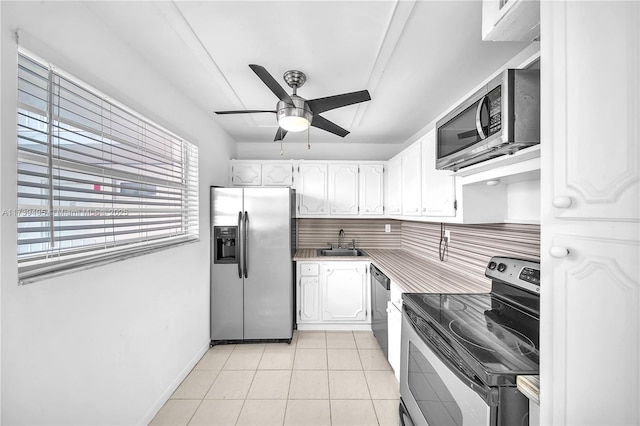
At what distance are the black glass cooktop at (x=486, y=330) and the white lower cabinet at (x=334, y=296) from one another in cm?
143

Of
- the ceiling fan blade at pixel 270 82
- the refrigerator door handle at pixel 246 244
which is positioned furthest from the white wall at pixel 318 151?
the ceiling fan blade at pixel 270 82

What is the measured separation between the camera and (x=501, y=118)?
44.1 inches

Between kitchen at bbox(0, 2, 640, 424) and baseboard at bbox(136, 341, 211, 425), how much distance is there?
16 mm

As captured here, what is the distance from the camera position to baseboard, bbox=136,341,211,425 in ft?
5.85

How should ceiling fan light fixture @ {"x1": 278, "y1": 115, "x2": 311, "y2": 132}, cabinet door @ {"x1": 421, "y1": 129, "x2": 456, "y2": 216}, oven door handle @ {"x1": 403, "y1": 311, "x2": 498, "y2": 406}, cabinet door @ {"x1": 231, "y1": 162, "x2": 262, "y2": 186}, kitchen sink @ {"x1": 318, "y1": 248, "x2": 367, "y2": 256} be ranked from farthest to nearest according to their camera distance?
kitchen sink @ {"x1": 318, "y1": 248, "x2": 367, "y2": 256}
cabinet door @ {"x1": 231, "y1": 162, "x2": 262, "y2": 186}
cabinet door @ {"x1": 421, "y1": 129, "x2": 456, "y2": 216}
ceiling fan light fixture @ {"x1": 278, "y1": 115, "x2": 311, "y2": 132}
oven door handle @ {"x1": 403, "y1": 311, "x2": 498, "y2": 406}

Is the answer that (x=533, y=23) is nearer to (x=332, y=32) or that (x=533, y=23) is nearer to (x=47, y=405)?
(x=332, y=32)

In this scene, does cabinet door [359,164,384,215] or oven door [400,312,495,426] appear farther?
cabinet door [359,164,384,215]

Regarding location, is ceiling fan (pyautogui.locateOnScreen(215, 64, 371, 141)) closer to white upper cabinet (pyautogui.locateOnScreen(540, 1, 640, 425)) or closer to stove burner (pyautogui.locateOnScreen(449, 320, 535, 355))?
white upper cabinet (pyautogui.locateOnScreen(540, 1, 640, 425))

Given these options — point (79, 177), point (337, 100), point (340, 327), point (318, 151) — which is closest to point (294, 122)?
point (337, 100)

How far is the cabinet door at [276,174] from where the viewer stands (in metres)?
3.47

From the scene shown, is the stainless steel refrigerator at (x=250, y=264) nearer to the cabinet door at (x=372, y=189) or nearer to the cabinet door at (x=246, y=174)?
the cabinet door at (x=246, y=174)

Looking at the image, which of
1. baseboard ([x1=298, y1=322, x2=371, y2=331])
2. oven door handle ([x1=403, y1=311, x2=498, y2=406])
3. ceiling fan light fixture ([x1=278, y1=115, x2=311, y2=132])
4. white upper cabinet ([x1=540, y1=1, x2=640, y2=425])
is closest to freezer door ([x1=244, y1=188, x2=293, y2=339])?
baseboard ([x1=298, y1=322, x2=371, y2=331])

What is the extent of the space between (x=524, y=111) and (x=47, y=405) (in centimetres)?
239

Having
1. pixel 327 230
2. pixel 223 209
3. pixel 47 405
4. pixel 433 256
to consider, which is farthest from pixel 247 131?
pixel 47 405
